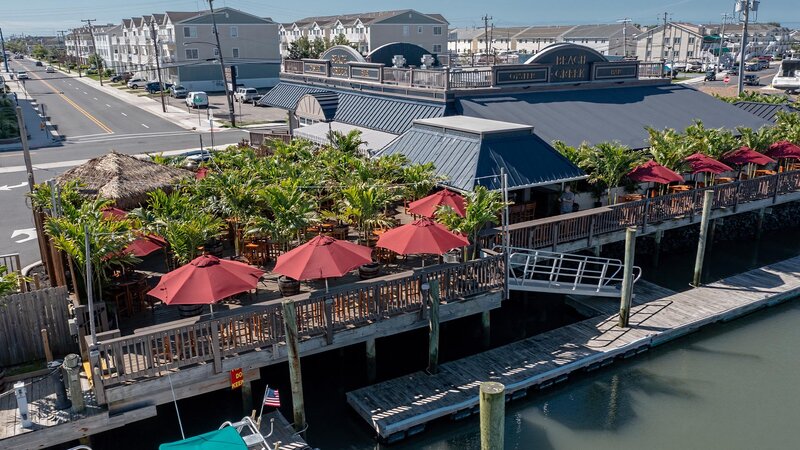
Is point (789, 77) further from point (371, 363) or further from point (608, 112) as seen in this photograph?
point (371, 363)

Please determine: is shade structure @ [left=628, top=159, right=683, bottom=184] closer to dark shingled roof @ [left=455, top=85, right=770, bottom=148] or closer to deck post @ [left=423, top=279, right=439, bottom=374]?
dark shingled roof @ [left=455, top=85, right=770, bottom=148]

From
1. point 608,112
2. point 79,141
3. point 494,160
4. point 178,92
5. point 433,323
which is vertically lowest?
point 433,323

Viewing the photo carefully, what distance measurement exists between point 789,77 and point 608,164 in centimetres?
6828

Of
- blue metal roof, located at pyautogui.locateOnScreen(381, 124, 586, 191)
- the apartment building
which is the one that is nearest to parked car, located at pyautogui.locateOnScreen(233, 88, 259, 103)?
the apartment building

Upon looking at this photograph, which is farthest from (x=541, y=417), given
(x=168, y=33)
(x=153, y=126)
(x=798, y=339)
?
(x=168, y=33)

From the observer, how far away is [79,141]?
1911 inches

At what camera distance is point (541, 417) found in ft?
51.3

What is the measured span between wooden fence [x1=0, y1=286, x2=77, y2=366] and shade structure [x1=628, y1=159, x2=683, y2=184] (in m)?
17.9

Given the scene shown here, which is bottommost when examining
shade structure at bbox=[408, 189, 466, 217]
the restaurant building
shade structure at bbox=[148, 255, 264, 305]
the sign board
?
the sign board

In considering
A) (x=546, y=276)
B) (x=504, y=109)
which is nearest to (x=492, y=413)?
(x=546, y=276)

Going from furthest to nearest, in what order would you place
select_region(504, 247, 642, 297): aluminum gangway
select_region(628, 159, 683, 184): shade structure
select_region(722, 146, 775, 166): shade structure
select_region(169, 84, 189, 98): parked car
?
select_region(169, 84, 189, 98): parked car < select_region(722, 146, 775, 166): shade structure < select_region(628, 159, 683, 184): shade structure < select_region(504, 247, 642, 297): aluminum gangway

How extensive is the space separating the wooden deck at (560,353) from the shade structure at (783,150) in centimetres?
608

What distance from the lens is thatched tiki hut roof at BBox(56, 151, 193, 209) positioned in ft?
66.2

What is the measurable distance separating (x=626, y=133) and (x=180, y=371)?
Answer: 71.0 ft
